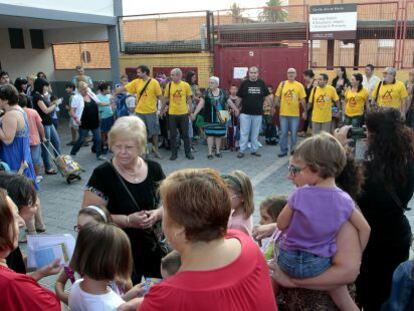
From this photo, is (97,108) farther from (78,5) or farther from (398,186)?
(398,186)

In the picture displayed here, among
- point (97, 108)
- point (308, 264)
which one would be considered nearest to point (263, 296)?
point (308, 264)

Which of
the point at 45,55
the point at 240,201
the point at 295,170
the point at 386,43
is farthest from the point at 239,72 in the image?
the point at 295,170

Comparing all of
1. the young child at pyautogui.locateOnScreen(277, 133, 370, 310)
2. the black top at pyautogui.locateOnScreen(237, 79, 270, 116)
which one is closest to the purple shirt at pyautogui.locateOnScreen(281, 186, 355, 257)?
the young child at pyautogui.locateOnScreen(277, 133, 370, 310)

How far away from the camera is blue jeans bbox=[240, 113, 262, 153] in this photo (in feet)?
30.0

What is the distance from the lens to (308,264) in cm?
204

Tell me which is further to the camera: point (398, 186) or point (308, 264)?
point (398, 186)

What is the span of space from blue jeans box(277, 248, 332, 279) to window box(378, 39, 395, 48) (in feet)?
42.4

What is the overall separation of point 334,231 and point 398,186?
0.75m

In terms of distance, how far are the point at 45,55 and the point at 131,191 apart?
15338mm

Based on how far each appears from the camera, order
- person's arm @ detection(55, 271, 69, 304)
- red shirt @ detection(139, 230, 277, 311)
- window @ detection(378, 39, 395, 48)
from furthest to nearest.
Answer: window @ detection(378, 39, 395, 48) < person's arm @ detection(55, 271, 69, 304) < red shirt @ detection(139, 230, 277, 311)

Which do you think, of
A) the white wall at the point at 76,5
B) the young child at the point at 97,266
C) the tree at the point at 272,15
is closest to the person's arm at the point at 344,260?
the young child at the point at 97,266

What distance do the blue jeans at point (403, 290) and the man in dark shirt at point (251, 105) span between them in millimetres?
7428

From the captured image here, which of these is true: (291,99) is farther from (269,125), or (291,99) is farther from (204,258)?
(204,258)

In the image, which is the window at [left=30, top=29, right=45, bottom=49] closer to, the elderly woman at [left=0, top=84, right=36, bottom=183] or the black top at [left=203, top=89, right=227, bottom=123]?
the black top at [left=203, top=89, right=227, bottom=123]
